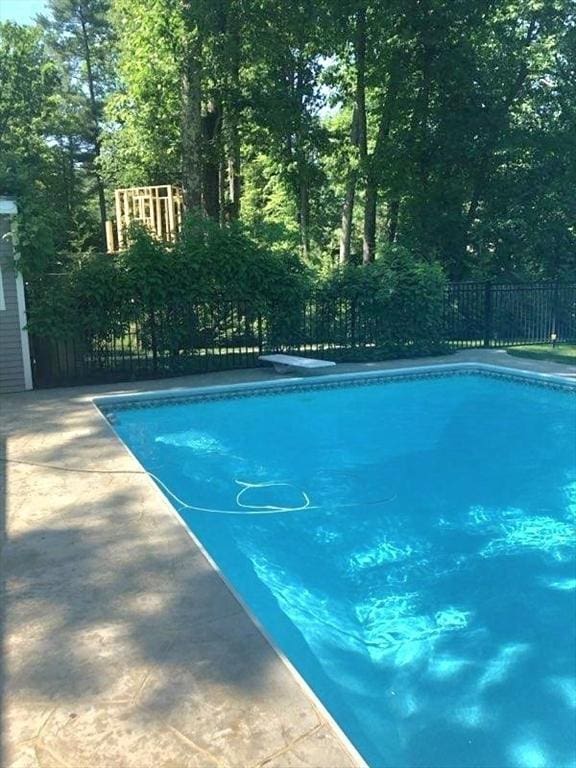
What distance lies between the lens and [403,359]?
12734 millimetres

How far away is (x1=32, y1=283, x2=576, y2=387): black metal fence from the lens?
36.1 ft

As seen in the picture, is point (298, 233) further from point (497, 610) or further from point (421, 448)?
point (497, 610)

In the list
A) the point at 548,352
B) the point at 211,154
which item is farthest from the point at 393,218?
the point at 548,352

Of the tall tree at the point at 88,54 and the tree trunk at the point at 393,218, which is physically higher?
the tall tree at the point at 88,54

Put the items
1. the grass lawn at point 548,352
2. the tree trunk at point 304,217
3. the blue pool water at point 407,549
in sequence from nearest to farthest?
the blue pool water at point 407,549 < the grass lawn at point 548,352 < the tree trunk at point 304,217

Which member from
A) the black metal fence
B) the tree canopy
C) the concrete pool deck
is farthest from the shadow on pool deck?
the tree canopy

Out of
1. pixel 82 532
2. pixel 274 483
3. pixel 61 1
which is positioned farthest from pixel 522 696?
pixel 61 1

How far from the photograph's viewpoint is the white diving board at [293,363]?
34.6 ft

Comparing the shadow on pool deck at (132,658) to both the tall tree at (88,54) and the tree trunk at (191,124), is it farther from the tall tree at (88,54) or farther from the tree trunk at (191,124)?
the tall tree at (88,54)

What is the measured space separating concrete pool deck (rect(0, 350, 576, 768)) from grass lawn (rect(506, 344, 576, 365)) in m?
9.90

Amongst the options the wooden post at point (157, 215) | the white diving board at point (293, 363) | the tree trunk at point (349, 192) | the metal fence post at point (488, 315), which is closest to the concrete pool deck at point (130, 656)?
the white diving board at point (293, 363)

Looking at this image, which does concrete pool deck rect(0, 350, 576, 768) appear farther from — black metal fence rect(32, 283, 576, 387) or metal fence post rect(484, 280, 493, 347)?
metal fence post rect(484, 280, 493, 347)

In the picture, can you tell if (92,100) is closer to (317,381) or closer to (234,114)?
(234,114)

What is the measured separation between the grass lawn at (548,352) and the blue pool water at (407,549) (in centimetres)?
290
